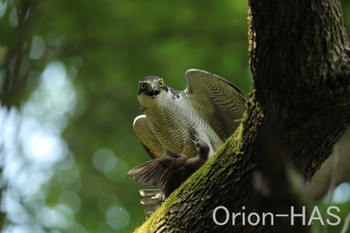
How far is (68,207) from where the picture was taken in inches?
529

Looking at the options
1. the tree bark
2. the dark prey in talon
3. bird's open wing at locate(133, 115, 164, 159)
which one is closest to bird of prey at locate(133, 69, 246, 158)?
bird's open wing at locate(133, 115, 164, 159)

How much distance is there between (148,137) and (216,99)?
0.95 m

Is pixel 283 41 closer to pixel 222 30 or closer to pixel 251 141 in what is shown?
pixel 251 141

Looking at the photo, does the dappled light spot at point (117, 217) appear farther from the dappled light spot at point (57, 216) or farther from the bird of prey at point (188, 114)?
the bird of prey at point (188, 114)

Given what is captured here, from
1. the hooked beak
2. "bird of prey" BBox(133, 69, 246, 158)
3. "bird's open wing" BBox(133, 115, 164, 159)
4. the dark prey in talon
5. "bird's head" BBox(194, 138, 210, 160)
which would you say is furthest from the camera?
"bird's open wing" BBox(133, 115, 164, 159)

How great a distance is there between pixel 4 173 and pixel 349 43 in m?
2.90

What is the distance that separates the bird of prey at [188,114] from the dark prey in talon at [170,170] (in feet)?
1.12

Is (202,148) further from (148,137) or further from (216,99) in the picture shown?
(148,137)

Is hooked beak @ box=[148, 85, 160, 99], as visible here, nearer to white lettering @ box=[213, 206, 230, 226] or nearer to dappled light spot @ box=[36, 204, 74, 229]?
white lettering @ box=[213, 206, 230, 226]

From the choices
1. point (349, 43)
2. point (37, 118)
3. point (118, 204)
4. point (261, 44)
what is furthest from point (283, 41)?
point (37, 118)

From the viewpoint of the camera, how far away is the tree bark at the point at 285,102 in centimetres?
391

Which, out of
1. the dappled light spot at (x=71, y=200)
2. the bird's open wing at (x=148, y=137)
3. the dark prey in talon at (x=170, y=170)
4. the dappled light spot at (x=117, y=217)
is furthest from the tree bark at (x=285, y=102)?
the dappled light spot at (x=71, y=200)

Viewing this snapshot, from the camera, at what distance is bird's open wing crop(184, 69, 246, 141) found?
6.81m

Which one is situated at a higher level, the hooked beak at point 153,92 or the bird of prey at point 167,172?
the hooked beak at point 153,92
